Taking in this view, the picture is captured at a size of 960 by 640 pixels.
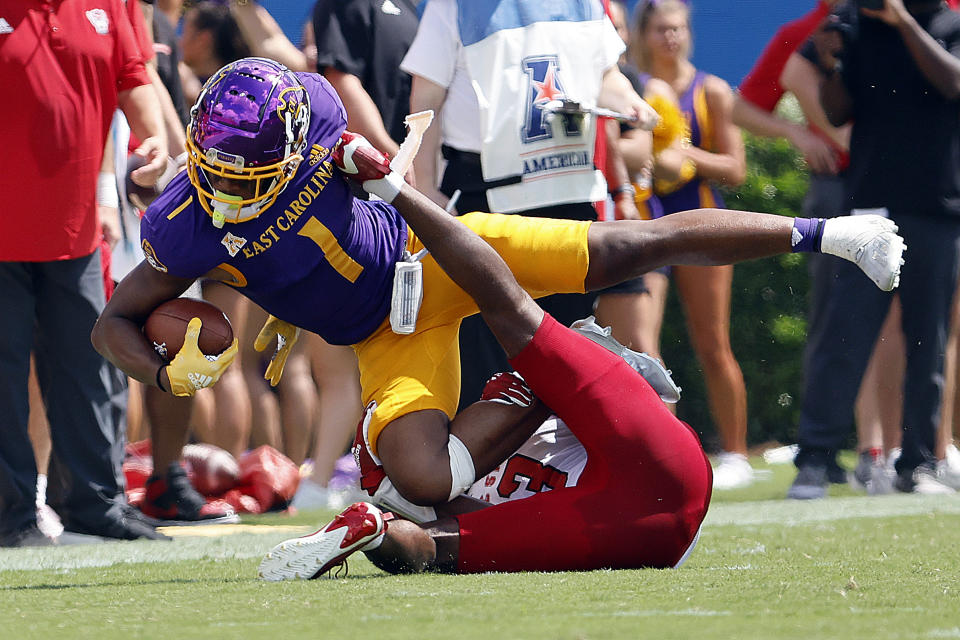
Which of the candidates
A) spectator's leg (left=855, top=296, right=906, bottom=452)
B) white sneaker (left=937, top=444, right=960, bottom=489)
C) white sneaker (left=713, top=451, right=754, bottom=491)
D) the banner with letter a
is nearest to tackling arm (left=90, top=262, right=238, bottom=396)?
the banner with letter a

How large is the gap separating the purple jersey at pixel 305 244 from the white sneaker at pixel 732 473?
3275 millimetres

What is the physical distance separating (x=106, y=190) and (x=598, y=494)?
2.30 meters

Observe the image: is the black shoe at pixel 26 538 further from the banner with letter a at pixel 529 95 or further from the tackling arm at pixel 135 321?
the banner with letter a at pixel 529 95

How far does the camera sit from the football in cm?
385

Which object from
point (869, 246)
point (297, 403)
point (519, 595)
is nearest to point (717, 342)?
point (297, 403)

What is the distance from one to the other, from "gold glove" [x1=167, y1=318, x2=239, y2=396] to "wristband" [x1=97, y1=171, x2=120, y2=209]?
1535 millimetres

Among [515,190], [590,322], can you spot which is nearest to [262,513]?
[515,190]

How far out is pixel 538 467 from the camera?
4066 millimetres

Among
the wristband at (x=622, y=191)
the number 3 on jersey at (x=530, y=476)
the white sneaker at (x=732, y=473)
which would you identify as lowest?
the white sneaker at (x=732, y=473)

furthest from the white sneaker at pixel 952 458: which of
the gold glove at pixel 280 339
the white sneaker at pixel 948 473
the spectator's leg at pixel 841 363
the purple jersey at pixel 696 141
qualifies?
the gold glove at pixel 280 339

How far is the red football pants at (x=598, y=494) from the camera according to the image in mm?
3777

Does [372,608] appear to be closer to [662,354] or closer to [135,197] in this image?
[135,197]

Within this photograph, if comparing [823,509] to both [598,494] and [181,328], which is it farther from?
[181,328]

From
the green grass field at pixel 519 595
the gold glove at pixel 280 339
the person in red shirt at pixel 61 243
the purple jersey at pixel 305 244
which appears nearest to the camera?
the green grass field at pixel 519 595
